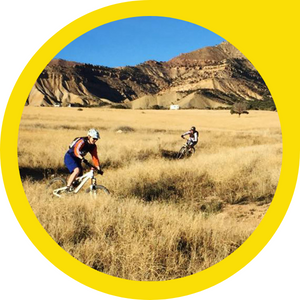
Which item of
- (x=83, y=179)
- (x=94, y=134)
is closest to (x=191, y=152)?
(x=94, y=134)

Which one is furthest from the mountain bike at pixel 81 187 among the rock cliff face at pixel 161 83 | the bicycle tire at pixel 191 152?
the bicycle tire at pixel 191 152

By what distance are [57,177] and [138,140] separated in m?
1.09

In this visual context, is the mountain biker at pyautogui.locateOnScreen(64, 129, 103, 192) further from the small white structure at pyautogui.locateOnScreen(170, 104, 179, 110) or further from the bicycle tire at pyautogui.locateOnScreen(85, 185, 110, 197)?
the small white structure at pyautogui.locateOnScreen(170, 104, 179, 110)

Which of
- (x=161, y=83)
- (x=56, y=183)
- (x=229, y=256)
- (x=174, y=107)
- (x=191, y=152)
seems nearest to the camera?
(x=229, y=256)

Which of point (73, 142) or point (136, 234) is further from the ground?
point (73, 142)

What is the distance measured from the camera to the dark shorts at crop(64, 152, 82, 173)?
2.98 m

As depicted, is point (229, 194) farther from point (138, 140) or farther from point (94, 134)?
point (94, 134)

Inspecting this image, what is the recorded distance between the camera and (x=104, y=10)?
255cm

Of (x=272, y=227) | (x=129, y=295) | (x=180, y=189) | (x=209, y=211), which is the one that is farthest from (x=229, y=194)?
(x=129, y=295)

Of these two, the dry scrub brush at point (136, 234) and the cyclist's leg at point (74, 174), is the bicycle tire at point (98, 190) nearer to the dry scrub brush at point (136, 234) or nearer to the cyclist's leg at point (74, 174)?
the dry scrub brush at point (136, 234)

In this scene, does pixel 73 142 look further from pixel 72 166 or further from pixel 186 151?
pixel 186 151

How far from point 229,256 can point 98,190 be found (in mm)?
1550

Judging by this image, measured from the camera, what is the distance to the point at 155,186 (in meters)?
3.69

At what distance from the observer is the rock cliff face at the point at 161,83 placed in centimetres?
297
